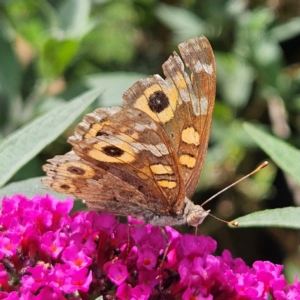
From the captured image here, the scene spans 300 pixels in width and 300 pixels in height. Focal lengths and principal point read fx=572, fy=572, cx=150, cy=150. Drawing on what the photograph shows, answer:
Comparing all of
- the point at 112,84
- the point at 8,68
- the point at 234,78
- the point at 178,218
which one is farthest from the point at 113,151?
the point at 234,78

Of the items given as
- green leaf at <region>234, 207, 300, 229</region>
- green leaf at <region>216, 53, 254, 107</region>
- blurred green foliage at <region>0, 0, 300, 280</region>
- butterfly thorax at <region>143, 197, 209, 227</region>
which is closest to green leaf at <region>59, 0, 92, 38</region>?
blurred green foliage at <region>0, 0, 300, 280</region>

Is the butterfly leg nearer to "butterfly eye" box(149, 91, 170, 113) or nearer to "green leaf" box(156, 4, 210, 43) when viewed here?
"butterfly eye" box(149, 91, 170, 113)

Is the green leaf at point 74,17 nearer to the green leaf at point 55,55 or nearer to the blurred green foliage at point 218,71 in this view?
the blurred green foliage at point 218,71

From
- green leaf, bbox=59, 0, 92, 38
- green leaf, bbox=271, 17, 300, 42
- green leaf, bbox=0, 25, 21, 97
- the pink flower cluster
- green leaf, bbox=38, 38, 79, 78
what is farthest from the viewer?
green leaf, bbox=271, 17, 300, 42

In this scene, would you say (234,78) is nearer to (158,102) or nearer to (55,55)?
(55,55)

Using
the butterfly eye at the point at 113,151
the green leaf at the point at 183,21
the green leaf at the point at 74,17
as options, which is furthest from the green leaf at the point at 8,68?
the butterfly eye at the point at 113,151

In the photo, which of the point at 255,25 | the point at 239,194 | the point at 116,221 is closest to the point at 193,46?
the point at 116,221

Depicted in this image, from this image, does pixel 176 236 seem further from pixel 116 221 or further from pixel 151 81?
pixel 151 81
